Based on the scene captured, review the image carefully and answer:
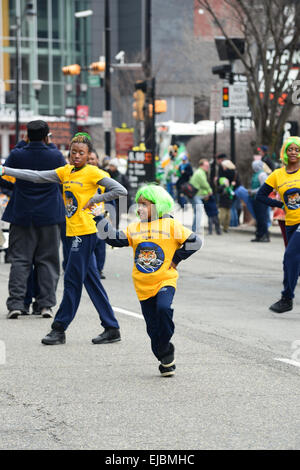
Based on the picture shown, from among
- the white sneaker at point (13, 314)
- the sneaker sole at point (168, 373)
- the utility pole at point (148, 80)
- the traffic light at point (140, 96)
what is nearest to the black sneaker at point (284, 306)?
the white sneaker at point (13, 314)

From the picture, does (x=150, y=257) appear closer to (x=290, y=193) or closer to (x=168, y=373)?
(x=168, y=373)

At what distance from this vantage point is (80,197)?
8945mm

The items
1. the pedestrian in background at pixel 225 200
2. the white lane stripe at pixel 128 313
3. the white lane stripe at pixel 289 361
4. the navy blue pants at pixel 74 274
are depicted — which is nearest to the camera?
the white lane stripe at pixel 289 361

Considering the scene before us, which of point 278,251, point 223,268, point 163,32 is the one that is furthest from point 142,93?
point 163,32

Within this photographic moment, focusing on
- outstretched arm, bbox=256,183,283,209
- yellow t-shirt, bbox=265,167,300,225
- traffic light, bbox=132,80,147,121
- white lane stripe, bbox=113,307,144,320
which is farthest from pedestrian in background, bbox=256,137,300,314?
traffic light, bbox=132,80,147,121

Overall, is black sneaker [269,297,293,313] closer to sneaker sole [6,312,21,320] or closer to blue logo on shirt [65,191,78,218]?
sneaker sole [6,312,21,320]

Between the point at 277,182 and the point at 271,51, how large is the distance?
17.3 metres

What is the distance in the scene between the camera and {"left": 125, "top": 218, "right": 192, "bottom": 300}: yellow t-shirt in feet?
24.8

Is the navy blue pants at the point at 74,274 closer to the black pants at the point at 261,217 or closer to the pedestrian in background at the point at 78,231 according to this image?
the pedestrian in background at the point at 78,231

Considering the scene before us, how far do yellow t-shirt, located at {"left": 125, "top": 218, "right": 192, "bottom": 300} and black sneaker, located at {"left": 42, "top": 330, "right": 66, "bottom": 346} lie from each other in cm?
166

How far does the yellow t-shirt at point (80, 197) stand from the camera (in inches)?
351

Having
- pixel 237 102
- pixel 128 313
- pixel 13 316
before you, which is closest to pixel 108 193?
pixel 13 316

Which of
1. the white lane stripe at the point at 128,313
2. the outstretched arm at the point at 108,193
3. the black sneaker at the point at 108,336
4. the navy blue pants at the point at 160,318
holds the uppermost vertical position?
the outstretched arm at the point at 108,193

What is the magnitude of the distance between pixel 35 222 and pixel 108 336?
1.87 meters
